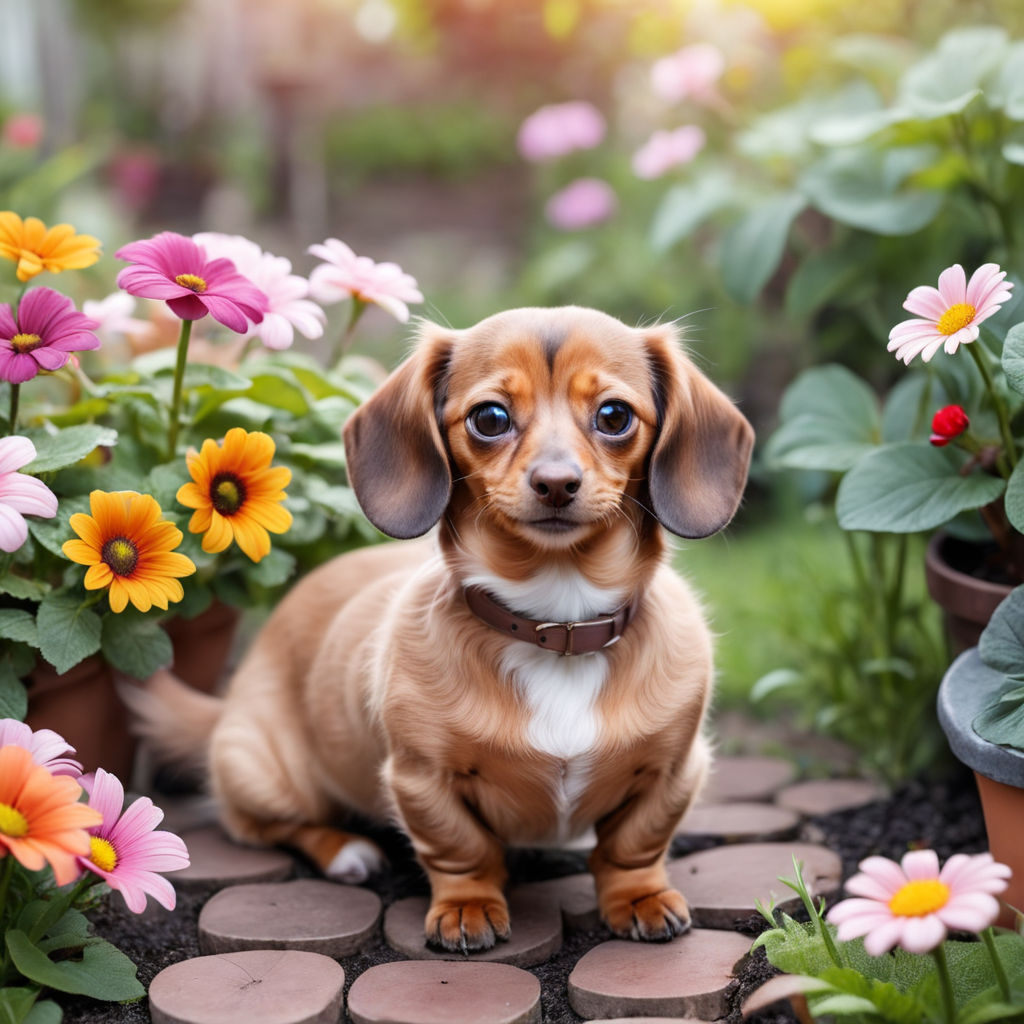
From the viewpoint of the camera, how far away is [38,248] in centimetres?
230

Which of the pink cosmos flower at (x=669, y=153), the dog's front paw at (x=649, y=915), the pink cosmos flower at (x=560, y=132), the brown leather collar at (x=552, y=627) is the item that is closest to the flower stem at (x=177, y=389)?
the brown leather collar at (x=552, y=627)

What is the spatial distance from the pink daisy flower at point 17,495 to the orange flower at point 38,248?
16.6 inches

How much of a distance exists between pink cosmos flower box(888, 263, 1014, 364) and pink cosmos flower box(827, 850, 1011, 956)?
811mm

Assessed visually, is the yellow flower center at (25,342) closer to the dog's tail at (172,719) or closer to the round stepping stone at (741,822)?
the dog's tail at (172,719)

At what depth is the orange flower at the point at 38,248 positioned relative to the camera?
89.2 inches

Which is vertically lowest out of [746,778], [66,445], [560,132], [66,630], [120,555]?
[746,778]

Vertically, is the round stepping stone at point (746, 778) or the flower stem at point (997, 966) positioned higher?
the flower stem at point (997, 966)

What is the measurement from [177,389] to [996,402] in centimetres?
154

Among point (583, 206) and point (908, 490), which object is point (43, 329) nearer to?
point (908, 490)

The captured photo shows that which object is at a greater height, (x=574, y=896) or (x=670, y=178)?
(x=670, y=178)

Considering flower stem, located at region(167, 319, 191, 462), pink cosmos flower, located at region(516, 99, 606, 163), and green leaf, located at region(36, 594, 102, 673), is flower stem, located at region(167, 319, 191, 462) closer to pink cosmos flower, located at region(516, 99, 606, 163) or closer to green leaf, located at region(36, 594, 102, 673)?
green leaf, located at region(36, 594, 102, 673)

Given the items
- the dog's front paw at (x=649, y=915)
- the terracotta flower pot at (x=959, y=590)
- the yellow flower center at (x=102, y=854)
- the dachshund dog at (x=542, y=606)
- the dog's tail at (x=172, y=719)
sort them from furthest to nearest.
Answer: the dog's tail at (x=172, y=719) < the terracotta flower pot at (x=959, y=590) < the dog's front paw at (x=649, y=915) < the dachshund dog at (x=542, y=606) < the yellow flower center at (x=102, y=854)

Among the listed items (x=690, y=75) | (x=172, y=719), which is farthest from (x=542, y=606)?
(x=690, y=75)

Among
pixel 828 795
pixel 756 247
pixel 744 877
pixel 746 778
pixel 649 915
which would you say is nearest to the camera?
pixel 649 915
